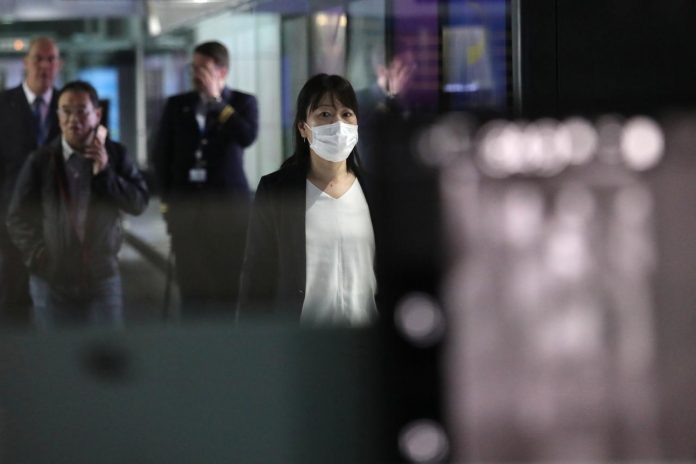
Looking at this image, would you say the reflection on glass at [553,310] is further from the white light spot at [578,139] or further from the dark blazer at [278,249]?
the dark blazer at [278,249]

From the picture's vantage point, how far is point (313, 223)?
3.45 metres

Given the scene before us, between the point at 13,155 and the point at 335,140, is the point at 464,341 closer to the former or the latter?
the point at 335,140

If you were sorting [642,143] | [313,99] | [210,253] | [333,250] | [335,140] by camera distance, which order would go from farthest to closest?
[210,253], [313,99], [335,140], [333,250], [642,143]

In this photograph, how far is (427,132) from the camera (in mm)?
1973

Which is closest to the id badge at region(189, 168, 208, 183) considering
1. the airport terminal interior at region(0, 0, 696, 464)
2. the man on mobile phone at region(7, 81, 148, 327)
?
the man on mobile phone at region(7, 81, 148, 327)

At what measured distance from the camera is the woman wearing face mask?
3309mm

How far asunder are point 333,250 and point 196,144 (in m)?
1.36

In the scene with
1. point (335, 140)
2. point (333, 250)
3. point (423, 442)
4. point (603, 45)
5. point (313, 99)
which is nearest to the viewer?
point (423, 442)

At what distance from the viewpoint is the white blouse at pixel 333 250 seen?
312 cm

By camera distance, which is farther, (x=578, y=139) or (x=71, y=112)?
(x=71, y=112)

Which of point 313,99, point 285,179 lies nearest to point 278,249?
point 285,179

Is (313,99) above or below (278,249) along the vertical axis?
above

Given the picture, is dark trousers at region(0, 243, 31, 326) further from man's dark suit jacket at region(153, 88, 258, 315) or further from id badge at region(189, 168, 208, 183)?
id badge at region(189, 168, 208, 183)

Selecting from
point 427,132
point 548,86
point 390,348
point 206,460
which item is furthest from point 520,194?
point 548,86
